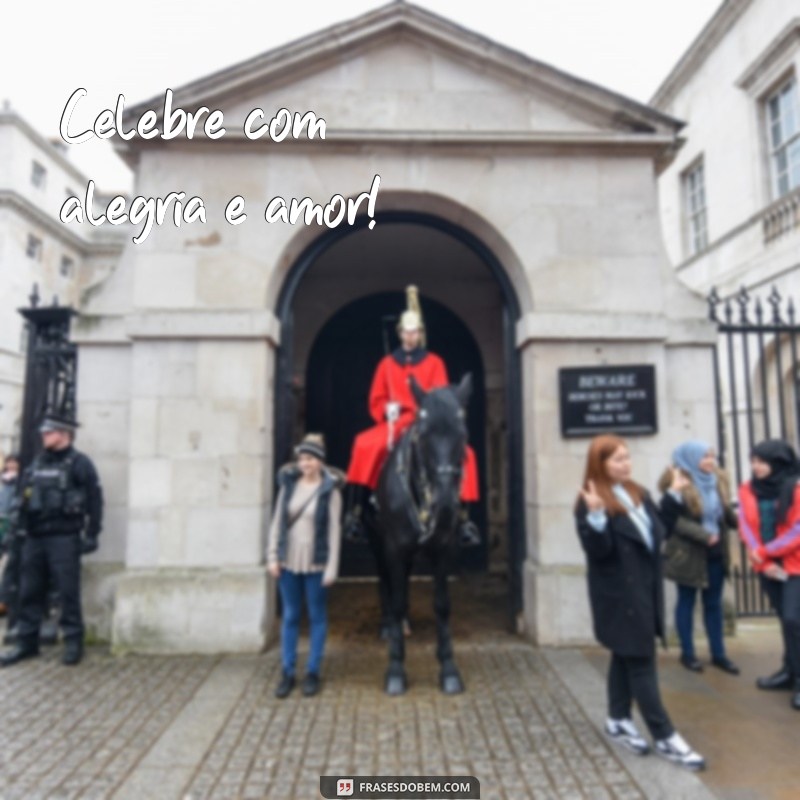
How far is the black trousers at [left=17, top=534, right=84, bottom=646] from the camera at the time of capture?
212 inches

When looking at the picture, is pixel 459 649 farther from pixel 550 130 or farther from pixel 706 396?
pixel 550 130

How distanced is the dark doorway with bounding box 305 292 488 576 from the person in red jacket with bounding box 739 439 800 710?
4898 mm

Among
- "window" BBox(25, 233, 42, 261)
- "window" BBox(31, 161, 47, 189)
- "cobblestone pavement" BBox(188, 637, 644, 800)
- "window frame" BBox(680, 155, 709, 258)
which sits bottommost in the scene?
"cobblestone pavement" BBox(188, 637, 644, 800)

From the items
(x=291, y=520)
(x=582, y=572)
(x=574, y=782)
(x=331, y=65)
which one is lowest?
(x=574, y=782)

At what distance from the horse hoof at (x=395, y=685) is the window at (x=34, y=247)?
32651 mm

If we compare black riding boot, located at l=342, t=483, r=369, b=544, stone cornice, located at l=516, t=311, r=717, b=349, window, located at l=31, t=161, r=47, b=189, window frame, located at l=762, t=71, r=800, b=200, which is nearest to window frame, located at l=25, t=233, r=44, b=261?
window, located at l=31, t=161, r=47, b=189

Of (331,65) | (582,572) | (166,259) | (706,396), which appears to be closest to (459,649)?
(582,572)

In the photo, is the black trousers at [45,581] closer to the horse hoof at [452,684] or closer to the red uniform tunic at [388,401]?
the red uniform tunic at [388,401]

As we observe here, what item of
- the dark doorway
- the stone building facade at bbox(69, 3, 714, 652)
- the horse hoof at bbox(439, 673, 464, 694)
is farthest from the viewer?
the dark doorway

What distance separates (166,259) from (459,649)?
4.80 metres

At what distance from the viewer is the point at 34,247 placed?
1198 inches

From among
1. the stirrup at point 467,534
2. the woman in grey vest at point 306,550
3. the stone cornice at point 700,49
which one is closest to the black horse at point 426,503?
the stirrup at point 467,534

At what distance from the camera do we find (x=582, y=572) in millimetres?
5684

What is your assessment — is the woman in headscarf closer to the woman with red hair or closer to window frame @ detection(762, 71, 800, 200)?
the woman with red hair
